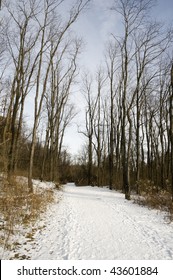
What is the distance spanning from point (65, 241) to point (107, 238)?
3.68 feet

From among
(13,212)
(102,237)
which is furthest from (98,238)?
(13,212)

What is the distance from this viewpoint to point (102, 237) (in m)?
6.08

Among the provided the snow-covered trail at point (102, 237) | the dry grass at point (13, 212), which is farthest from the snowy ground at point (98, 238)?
the dry grass at point (13, 212)

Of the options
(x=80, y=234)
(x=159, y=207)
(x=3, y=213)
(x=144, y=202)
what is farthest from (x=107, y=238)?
(x=144, y=202)

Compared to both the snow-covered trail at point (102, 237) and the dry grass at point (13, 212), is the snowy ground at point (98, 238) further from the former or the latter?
the dry grass at point (13, 212)

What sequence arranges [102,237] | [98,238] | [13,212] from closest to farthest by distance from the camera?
[98,238], [102,237], [13,212]

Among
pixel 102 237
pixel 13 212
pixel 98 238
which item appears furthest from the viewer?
pixel 13 212

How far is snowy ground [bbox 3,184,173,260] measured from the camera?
16.0 feet

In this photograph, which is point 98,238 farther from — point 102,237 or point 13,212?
point 13,212

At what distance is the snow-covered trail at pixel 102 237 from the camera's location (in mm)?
4918

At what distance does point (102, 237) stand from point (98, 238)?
159mm

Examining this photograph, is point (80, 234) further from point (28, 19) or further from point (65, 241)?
point (28, 19)
